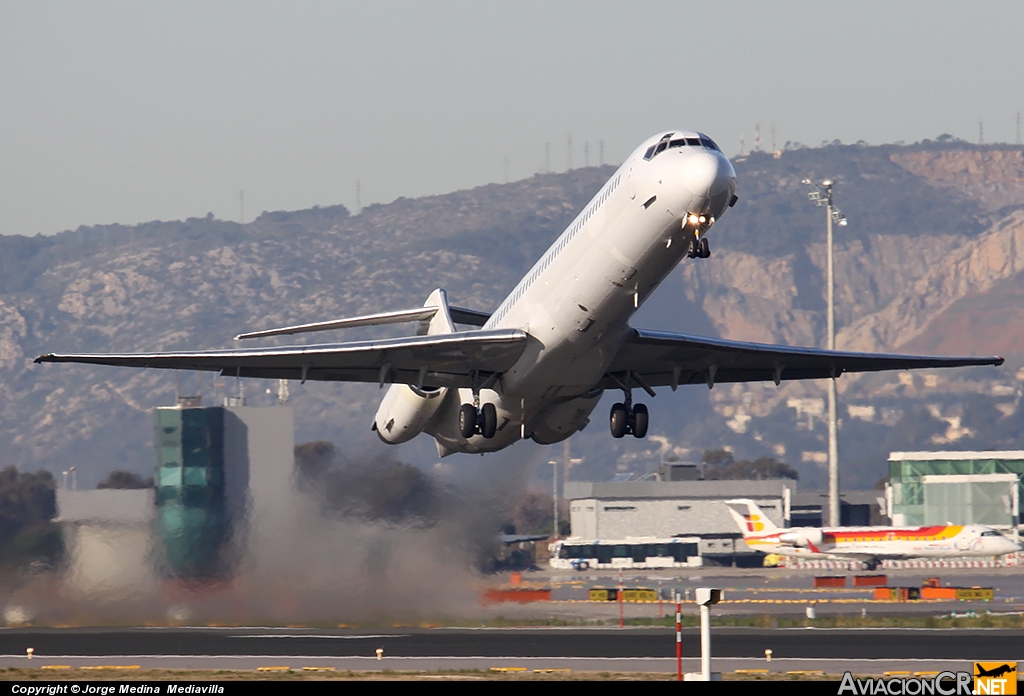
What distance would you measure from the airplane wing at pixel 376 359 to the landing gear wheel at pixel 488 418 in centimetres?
89

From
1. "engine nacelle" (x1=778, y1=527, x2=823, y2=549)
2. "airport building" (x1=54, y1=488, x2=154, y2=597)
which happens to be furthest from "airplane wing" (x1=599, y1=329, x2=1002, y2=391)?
"engine nacelle" (x1=778, y1=527, x2=823, y2=549)

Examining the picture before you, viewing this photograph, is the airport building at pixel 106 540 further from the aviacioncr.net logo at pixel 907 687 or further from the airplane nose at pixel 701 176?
the aviacioncr.net logo at pixel 907 687

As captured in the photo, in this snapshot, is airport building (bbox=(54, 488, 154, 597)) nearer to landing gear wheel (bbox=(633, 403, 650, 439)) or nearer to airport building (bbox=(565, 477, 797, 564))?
landing gear wheel (bbox=(633, 403, 650, 439))

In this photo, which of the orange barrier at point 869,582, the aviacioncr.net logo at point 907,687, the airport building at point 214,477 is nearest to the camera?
the aviacioncr.net logo at point 907,687

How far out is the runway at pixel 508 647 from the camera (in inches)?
1139

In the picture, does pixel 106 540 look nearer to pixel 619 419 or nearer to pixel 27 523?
pixel 27 523

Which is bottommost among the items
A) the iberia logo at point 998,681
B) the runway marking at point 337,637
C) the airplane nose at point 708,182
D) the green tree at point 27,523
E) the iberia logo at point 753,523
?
the runway marking at point 337,637

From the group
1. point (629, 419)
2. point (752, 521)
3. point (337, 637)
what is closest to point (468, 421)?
point (629, 419)

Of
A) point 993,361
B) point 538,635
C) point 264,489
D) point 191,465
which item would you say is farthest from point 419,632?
point 993,361

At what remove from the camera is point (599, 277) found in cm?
2894

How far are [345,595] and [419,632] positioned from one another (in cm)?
341

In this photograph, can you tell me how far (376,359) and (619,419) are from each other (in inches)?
246

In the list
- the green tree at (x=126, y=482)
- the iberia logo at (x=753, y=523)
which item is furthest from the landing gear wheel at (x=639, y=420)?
the iberia logo at (x=753, y=523)

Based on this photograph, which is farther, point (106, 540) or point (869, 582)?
point (869, 582)
